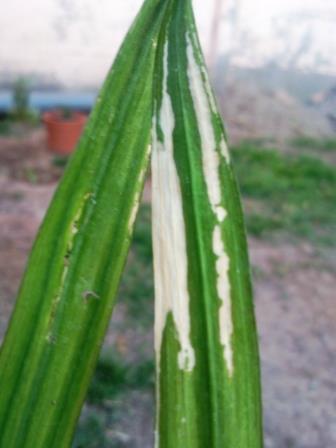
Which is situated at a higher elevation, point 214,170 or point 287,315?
point 287,315

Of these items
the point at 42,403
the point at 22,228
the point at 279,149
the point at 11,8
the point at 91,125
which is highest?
the point at 11,8

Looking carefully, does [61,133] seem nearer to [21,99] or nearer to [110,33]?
[21,99]

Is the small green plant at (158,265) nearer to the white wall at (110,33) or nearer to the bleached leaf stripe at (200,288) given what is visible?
the bleached leaf stripe at (200,288)

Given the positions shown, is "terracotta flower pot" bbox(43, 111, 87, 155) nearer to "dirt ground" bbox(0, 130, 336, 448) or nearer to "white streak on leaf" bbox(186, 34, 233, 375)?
"dirt ground" bbox(0, 130, 336, 448)

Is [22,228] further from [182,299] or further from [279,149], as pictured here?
[182,299]

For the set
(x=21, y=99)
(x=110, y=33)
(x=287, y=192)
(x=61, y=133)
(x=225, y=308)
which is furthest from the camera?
(x=110, y=33)

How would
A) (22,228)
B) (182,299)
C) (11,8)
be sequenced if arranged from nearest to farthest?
(182,299) < (22,228) < (11,8)

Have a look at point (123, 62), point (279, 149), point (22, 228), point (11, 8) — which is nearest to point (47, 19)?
point (11, 8)

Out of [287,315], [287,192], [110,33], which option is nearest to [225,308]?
[287,315]

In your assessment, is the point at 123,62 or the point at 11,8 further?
the point at 11,8
